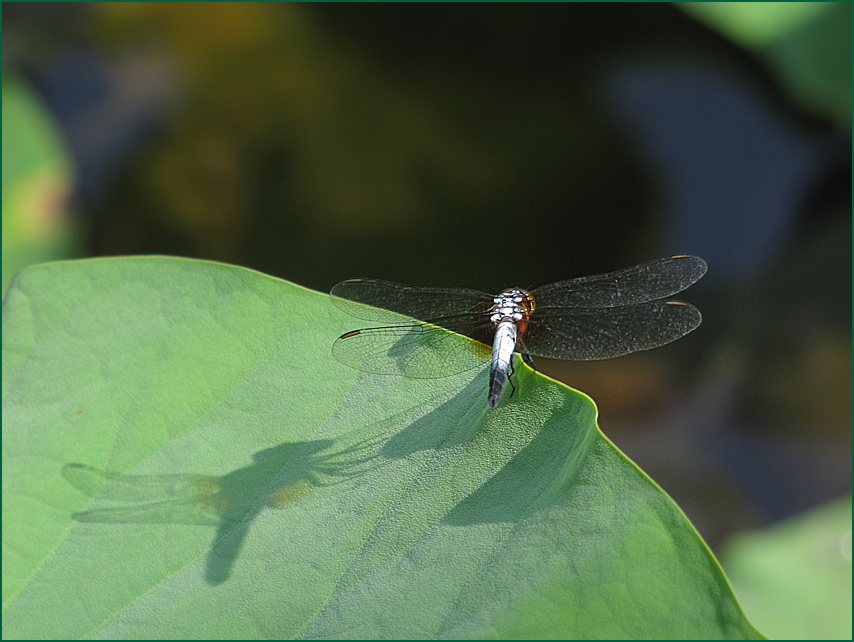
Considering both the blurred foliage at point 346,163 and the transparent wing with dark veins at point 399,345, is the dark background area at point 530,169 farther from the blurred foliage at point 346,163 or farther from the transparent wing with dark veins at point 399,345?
the transparent wing with dark veins at point 399,345

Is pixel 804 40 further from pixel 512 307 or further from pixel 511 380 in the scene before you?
pixel 511 380

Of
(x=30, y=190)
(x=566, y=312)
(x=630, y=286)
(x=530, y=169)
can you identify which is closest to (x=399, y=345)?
(x=566, y=312)

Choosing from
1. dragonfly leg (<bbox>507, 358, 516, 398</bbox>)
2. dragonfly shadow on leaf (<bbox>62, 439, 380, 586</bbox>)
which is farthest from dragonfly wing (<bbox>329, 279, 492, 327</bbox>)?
dragonfly shadow on leaf (<bbox>62, 439, 380, 586</bbox>)

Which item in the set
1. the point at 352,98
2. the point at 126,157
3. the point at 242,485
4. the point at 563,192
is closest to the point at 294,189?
the point at 352,98

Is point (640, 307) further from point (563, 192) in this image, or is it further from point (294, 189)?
point (294, 189)

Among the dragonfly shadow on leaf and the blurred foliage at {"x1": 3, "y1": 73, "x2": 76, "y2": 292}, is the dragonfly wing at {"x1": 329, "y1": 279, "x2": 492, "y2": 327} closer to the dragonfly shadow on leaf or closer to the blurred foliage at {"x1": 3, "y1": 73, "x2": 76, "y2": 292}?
Answer: the dragonfly shadow on leaf
